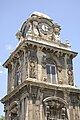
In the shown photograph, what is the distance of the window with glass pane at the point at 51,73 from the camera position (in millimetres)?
29936

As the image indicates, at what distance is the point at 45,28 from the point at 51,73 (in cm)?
504

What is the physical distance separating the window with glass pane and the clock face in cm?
378

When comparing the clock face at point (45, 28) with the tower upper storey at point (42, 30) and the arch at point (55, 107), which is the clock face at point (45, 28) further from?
the arch at point (55, 107)

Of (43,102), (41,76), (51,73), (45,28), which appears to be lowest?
(43,102)

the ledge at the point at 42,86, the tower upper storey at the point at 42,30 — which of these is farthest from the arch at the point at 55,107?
the tower upper storey at the point at 42,30

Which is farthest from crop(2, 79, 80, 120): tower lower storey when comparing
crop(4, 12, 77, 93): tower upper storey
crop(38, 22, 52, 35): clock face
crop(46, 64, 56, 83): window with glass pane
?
crop(38, 22, 52, 35): clock face

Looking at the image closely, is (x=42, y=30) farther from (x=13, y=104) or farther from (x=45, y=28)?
(x=13, y=104)

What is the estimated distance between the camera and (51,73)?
30312 mm

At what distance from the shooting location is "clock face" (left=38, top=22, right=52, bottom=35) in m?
32.4

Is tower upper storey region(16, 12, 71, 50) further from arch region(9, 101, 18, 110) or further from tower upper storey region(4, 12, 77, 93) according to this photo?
arch region(9, 101, 18, 110)

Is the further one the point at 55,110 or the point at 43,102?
the point at 55,110

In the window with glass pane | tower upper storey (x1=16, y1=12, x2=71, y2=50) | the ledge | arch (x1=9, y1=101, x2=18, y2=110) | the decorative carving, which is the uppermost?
tower upper storey (x1=16, y1=12, x2=71, y2=50)

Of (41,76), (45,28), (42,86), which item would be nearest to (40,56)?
(41,76)

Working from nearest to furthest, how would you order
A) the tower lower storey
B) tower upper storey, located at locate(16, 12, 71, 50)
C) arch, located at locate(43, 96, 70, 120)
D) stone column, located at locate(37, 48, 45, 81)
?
1. the tower lower storey
2. arch, located at locate(43, 96, 70, 120)
3. stone column, located at locate(37, 48, 45, 81)
4. tower upper storey, located at locate(16, 12, 71, 50)
